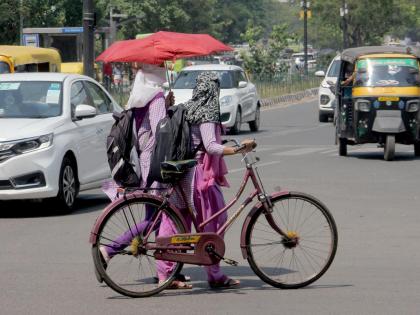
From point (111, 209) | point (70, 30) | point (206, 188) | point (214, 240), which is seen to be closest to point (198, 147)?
point (206, 188)

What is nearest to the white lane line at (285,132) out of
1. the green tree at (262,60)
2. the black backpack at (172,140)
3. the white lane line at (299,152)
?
the white lane line at (299,152)

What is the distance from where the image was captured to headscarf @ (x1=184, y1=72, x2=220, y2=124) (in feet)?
28.2

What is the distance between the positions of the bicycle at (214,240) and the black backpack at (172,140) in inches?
5.9

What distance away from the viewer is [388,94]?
69.4 ft

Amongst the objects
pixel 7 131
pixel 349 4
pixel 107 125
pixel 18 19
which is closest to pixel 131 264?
pixel 7 131

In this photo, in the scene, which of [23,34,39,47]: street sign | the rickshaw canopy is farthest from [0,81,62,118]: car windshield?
[23,34,39,47]: street sign

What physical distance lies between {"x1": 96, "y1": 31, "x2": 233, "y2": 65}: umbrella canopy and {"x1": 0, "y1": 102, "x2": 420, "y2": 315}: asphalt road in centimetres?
172

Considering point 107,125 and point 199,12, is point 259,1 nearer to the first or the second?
point 199,12

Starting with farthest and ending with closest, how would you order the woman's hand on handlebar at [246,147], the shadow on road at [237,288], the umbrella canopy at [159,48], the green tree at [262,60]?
the green tree at [262,60], the umbrella canopy at [159,48], the shadow on road at [237,288], the woman's hand on handlebar at [246,147]

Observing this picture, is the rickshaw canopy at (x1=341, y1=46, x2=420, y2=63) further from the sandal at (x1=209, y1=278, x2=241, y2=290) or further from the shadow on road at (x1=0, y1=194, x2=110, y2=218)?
the sandal at (x1=209, y1=278, x2=241, y2=290)

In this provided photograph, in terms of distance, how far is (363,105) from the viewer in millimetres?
21156

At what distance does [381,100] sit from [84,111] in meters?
8.67

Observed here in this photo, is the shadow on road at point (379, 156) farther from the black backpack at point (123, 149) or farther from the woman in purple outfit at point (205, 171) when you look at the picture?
the woman in purple outfit at point (205, 171)

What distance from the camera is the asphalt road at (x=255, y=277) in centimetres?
818
